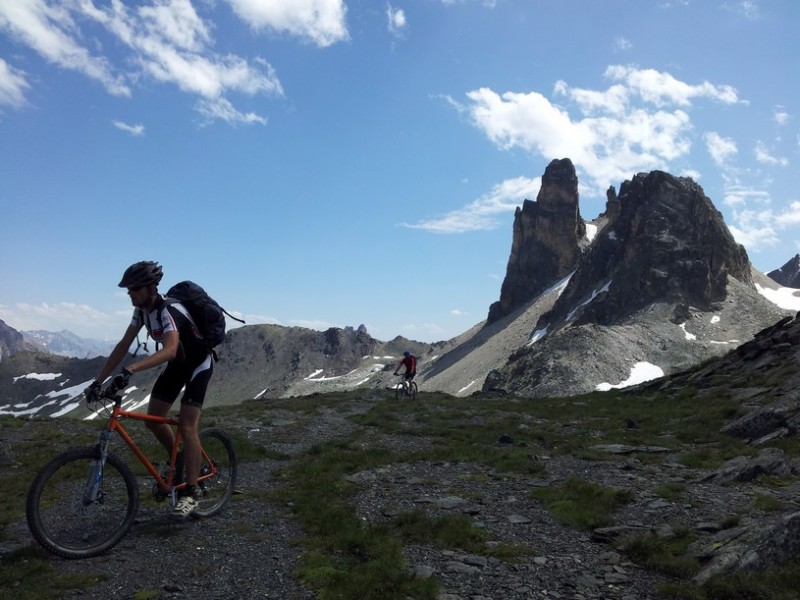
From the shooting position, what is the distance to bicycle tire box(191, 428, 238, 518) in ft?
35.2

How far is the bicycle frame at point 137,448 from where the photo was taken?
8.94 meters

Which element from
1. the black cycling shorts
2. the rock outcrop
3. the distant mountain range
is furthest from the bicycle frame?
the distant mountain range

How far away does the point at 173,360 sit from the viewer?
9930mm

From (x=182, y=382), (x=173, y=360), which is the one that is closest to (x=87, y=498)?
(x=182, y=382)

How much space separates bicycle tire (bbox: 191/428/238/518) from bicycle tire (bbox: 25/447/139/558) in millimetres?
1565

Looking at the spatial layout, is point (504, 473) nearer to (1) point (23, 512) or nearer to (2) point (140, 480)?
(2) point (140, 480)

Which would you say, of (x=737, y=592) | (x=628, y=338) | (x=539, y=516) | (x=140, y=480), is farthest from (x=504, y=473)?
(x=628, y=338)

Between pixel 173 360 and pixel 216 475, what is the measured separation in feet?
9.46

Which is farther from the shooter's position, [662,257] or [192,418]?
[662,257]

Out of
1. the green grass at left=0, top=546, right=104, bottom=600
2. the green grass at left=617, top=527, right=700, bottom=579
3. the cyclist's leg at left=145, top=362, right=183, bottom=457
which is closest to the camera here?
the green grass at left=0, top=546, right=104, bottom=600

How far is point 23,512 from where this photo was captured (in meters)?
10.8

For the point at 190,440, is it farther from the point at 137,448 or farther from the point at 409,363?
the point at 409,363

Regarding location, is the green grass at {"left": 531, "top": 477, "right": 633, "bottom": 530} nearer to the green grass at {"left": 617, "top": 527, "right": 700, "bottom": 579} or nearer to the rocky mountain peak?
the green grass at {"left": 617, "top": 527, "right": 700, "bottom": 579}

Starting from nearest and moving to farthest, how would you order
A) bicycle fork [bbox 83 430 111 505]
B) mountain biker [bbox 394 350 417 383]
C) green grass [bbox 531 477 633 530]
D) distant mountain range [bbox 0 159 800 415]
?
bicycle fork [bbox 83 430 111 505]
green grass [bbox 531 477 633 530]
mountain biker [bbox 394 350 417 383]
distant mountain range [bbox 0 159 800 415]
